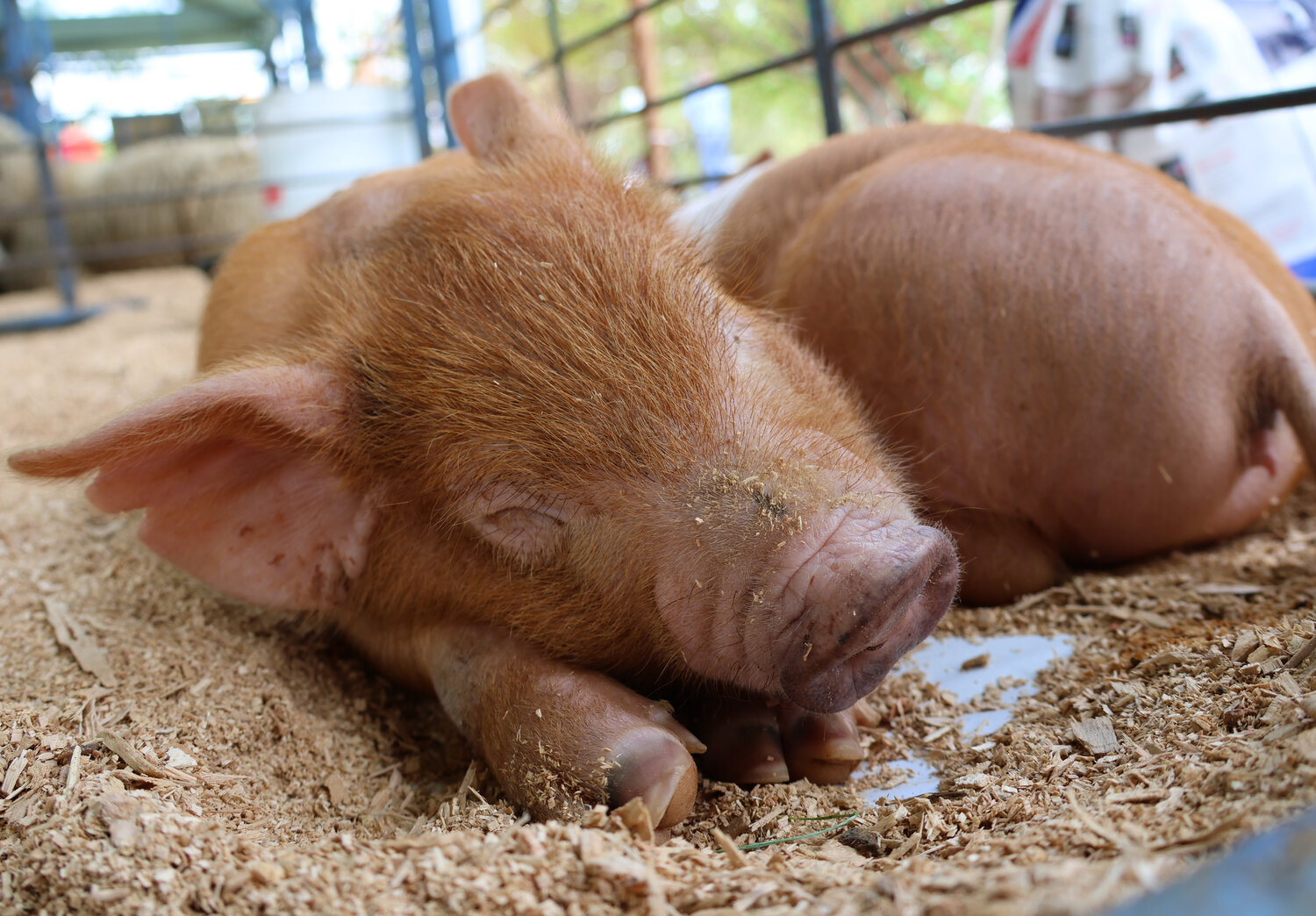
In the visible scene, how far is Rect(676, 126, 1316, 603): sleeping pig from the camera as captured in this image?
86.7 inches

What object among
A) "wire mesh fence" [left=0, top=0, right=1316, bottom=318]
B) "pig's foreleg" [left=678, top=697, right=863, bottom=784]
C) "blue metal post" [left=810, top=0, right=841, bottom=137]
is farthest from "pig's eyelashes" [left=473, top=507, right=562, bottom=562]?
"blue metal post" [left=810, top=0, right=841, bottom=137]

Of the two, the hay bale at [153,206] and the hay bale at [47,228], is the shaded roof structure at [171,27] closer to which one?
the hay bale at [47,228]

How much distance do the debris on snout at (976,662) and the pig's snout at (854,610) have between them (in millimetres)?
500

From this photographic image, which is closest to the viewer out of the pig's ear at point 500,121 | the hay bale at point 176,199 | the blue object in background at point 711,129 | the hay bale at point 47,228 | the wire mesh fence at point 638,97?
the pig's ear at point 500,121

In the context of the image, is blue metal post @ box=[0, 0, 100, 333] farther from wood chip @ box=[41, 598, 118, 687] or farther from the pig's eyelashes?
the pig's eyelashes

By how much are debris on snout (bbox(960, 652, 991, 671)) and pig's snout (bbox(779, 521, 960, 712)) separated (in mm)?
500

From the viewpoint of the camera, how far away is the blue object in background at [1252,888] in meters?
0.72

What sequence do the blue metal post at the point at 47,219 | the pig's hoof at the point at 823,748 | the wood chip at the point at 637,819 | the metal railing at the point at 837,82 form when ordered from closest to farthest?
1. the wood chip at the point at 637,819
2. the pig's hoof at the point at 823,748
3. the metal railing at the point at 837,82
4. the blue metal post at the point at 47,219

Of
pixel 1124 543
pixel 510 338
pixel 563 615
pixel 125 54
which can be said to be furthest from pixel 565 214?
pixel 125 54

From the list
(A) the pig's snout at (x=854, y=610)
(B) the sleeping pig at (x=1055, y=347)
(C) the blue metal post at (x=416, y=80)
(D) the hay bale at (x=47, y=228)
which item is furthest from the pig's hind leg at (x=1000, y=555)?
(D) the hay bale at (x=47, y=228)

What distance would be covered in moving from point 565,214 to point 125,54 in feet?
70.6

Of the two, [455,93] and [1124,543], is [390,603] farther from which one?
[1124,543]

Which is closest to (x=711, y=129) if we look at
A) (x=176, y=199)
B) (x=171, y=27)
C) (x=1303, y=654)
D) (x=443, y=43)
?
(x=176, y=199)

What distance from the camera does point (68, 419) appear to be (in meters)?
4.15
